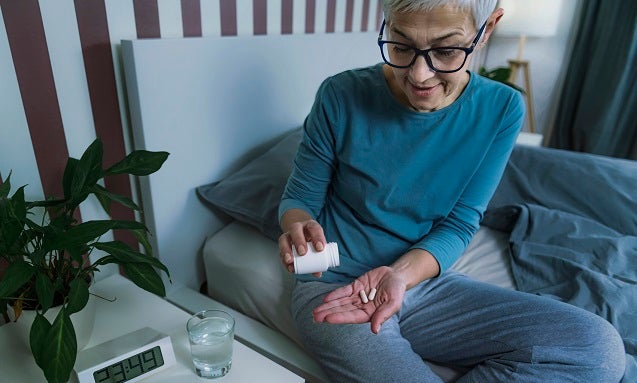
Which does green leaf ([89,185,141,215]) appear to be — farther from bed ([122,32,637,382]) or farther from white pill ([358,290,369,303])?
white pill ([358,290,369,303])

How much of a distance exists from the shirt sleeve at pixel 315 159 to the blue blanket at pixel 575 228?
1.86 ft

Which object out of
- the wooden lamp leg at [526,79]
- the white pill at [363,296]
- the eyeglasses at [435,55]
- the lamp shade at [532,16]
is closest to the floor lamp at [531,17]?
the lamp shade at [532,16]

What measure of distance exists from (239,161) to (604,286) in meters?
0.96

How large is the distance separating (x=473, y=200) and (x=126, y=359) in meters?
0.72

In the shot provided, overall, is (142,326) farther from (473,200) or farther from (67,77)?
(473,200)

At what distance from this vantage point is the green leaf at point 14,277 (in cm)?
56

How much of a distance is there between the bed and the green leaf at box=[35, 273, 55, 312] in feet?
1.35

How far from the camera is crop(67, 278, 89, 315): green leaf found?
0.60 metres

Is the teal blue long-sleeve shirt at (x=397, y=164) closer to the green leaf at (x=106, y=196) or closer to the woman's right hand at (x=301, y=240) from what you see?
the woman's right hand at (x=301, y=240)

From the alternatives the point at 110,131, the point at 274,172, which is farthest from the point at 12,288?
the point at 274,172

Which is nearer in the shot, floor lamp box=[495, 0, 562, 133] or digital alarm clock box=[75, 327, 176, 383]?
digital alarm clock box=[75, 327, 176, 383]

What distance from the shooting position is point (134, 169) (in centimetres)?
73

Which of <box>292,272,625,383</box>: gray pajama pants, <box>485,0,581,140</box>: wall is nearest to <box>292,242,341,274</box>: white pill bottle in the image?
<box>292,272,625,383</box>: gray pajama pants

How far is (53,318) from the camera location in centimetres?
67
